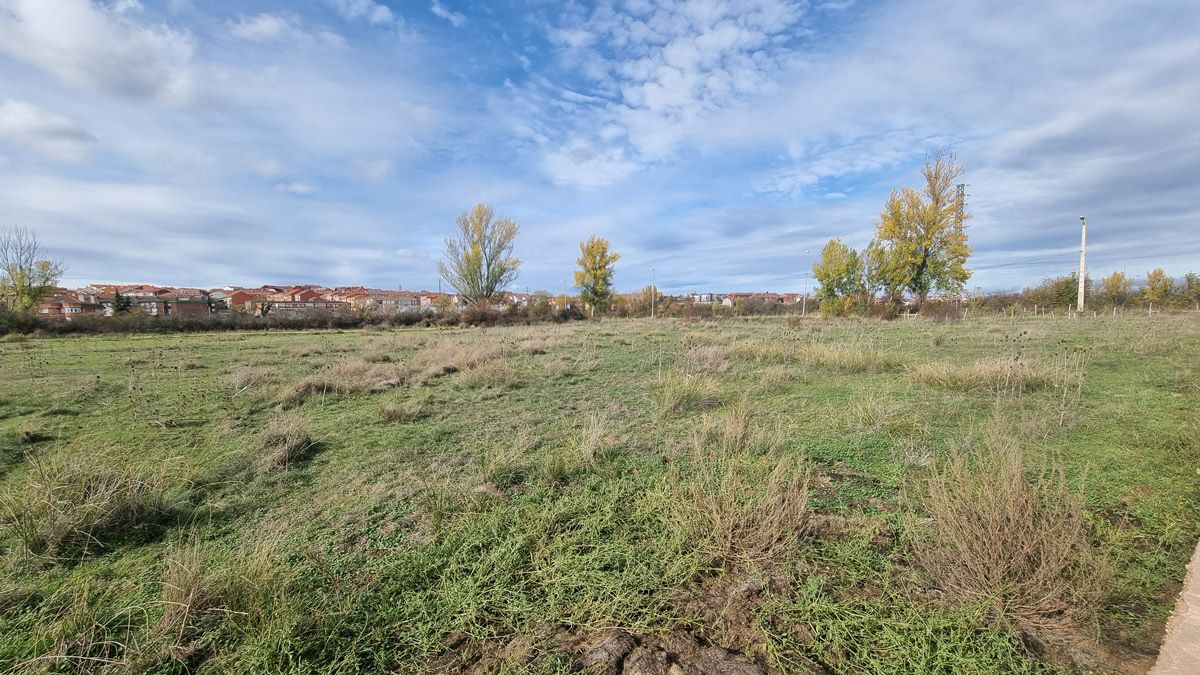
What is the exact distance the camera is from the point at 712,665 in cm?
195

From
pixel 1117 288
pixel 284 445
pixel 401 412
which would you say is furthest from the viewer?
pixel 1117 288

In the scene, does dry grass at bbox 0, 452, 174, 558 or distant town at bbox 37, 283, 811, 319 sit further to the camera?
distant town at bbox 37, 283, 811, 319

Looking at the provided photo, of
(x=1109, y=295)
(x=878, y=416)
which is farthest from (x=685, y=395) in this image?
(x=1109, y=295)

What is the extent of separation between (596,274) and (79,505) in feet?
145

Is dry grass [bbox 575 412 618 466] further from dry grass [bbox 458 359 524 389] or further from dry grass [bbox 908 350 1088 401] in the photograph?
dry grass [bbox 908 350 1088 401]

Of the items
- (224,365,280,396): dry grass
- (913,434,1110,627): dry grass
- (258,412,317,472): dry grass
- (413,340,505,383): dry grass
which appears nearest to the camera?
(913,434,1110,627): dry grass

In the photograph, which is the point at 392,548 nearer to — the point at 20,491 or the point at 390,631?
the point at 390,631

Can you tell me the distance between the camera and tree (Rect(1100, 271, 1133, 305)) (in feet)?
119

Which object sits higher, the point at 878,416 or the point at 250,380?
the point at 878,416

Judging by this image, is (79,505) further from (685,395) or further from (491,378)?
(685,395)

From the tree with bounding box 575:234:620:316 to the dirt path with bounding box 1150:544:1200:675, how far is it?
4398cm

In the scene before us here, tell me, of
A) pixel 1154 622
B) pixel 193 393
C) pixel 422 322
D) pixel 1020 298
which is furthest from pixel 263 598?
pixel 1020 298

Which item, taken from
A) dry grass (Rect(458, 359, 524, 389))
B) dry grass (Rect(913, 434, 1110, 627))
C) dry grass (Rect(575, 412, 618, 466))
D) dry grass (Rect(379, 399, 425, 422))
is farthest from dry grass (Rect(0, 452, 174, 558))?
dry grass (Rect(913, 434, 1110, 627))

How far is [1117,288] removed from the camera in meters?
43.6
